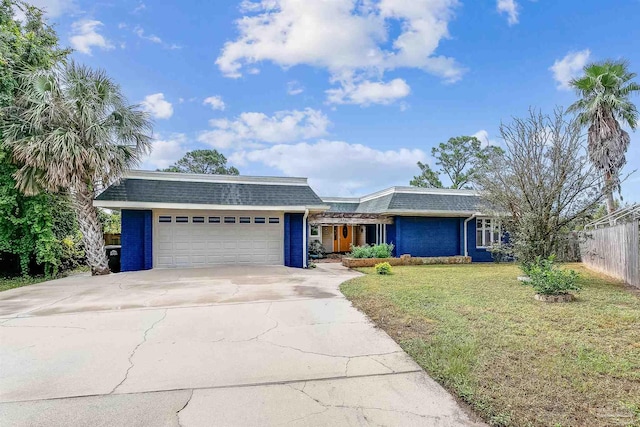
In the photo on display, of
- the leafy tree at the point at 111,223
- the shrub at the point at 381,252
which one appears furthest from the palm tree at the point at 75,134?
the shrub at the point at 381,252

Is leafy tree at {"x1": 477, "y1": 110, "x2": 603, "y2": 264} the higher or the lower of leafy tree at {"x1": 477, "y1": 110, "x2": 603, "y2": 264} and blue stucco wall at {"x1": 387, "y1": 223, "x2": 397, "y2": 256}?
the higher

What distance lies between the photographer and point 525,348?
4383mm

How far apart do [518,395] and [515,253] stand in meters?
7.65

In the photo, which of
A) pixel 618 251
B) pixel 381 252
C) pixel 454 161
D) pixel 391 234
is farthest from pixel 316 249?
pixel 454 161

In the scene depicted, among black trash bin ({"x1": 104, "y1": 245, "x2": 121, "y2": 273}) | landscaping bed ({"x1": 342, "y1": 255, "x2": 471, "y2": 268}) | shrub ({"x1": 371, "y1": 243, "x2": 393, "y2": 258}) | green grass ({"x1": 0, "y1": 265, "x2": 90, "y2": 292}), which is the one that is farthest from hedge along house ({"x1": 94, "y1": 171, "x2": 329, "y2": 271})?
shrub ({"x1": 371, "y1": 243, "x2": 393, "y2": 258})

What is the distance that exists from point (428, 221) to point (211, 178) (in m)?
10.5

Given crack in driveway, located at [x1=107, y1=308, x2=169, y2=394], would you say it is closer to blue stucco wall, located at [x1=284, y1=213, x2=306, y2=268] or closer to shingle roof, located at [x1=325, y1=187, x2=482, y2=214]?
blue stucco wall, located at [x1=284, y1=213, x2=306, y2=268]

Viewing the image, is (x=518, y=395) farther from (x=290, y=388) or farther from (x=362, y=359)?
(x=290, y=388)

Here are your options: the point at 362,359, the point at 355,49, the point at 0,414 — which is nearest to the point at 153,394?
the point at 0,414

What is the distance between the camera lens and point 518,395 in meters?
3.22

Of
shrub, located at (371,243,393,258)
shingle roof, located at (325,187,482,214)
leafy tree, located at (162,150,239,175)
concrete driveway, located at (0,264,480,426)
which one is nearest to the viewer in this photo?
concrete driveway, located at (0,264,480,426)

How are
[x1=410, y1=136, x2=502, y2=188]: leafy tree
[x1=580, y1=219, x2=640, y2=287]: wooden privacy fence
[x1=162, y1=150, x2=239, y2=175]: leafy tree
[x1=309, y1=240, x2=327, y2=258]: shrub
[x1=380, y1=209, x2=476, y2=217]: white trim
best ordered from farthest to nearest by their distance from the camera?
[x1=162, y1=150, x2=239, y2=175]: leafy tree
[x1=410, y1=136, x2=502, y2=188]: leafy tree
[x1=309, y1=240, x2=327, y2=258]: shrub
[x1=380, y1=209, x2=476, y2=217]: white trim
[x1=580, y1=219, x2=640, y2=287]: wooden privacy fence

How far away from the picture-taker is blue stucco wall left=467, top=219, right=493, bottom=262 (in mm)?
17703

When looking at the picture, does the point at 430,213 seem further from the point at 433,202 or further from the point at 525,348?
the point at 525,348
